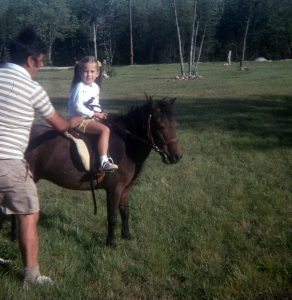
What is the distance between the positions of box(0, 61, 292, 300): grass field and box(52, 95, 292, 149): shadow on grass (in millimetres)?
862

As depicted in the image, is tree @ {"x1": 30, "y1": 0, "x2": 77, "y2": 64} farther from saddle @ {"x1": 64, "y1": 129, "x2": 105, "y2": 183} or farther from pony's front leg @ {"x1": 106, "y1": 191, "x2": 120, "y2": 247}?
pony's front leg @ {"x1": 106, "y1": 191, "x2": 120, "y2": 247}

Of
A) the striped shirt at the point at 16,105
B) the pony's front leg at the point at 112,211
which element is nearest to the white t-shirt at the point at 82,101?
the pony's front leg at the point at 112,211

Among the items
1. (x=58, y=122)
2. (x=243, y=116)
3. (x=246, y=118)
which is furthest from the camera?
(x=243, y=116)

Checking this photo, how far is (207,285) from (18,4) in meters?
78.3

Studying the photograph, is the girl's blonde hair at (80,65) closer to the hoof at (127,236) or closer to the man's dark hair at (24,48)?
the man's dark hair at (24,48)

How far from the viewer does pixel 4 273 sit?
181 inches

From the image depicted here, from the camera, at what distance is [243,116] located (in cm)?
1493

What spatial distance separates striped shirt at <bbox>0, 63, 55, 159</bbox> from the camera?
378cm

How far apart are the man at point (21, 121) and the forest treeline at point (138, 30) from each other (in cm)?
5127

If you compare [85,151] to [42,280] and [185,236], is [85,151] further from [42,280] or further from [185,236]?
[185,236]

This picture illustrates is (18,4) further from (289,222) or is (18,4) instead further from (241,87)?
(289,222)

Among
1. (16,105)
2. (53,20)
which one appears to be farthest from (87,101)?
(53,20)

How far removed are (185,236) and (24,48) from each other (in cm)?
314

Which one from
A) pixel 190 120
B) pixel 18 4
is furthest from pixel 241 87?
pixel 18 4
